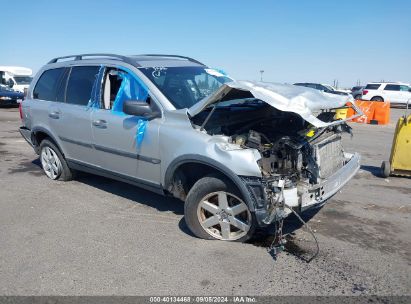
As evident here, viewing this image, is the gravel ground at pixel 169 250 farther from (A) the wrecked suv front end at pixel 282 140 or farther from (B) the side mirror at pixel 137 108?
(B) the side mirror at pixel 137 108

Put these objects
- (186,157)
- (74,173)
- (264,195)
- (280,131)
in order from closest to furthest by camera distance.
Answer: (264,195), (186,157), (280,131), (74,173)

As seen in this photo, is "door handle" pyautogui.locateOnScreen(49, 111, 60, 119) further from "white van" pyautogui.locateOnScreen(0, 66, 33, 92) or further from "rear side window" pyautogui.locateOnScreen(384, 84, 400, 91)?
"rear side window" pyautogui.locateOnScreen(384, 84, 400, 91)

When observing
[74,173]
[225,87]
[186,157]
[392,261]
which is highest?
[225,87]

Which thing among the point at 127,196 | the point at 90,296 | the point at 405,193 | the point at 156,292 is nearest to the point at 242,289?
the point at 156,292

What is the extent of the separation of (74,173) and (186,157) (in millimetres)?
2902

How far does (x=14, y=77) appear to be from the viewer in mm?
22703

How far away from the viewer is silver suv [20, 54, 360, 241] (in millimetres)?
3475

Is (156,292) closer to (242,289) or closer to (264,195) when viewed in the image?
(242,289)

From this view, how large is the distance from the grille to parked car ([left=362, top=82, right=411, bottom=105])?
2428 centimetres

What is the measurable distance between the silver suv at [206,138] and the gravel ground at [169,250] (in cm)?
41

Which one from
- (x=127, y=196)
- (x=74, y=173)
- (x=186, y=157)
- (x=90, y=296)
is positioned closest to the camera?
(x=90, y=296)

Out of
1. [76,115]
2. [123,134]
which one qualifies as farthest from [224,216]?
[76,115]

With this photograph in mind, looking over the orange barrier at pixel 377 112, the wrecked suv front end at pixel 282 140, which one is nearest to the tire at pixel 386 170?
Result: the wrecked suv front end at pixel 282 140

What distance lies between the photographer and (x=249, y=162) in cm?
338
